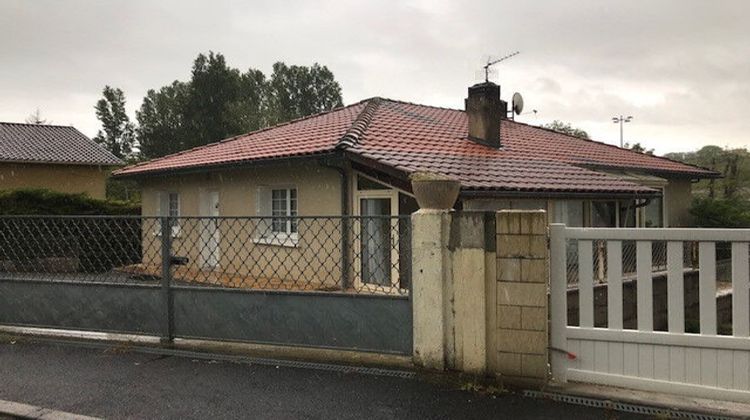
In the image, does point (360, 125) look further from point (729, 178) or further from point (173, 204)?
point (729, 178)

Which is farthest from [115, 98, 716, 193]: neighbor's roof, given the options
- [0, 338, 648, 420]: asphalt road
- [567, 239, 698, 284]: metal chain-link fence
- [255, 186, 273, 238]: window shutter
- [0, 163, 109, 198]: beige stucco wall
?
[0, 163, 109, 198]: beige stucco wall

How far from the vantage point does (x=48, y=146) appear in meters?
24.9

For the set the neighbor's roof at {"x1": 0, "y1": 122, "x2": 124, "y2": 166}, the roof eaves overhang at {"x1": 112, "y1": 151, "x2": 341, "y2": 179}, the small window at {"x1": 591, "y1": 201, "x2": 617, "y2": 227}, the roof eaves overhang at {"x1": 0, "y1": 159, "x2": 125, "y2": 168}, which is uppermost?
the neighbor's roof at {"x1": 0, "y1": 122, "x2": 124, "y2": 166}

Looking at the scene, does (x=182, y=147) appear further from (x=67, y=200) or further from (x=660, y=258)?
(x=660, y=258)

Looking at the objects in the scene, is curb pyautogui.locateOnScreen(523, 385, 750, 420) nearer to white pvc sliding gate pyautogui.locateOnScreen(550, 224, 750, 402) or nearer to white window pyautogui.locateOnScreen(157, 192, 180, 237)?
white pvc sliding gate pyautogui.locateOnScreen(550, 224, 750, 402)

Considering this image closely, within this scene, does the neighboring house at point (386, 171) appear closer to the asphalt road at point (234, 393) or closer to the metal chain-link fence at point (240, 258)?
the metal chain-link fence at point (240, 258)

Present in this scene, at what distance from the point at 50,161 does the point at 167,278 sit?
829 inches

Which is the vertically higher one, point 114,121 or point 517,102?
point 114,121

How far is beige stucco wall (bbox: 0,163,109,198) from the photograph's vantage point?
22458 mm

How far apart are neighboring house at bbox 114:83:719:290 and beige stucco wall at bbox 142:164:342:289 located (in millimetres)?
41

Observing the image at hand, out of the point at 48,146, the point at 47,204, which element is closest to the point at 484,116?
the point at 47,204

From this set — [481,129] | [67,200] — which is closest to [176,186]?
[67,200]

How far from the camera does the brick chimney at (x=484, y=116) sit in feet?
46.6

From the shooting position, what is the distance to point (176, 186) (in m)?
15.6
